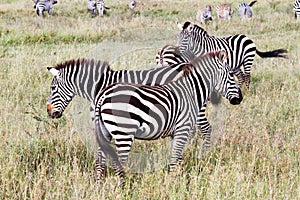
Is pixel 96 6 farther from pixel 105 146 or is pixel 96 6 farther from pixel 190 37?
pixel 105 146

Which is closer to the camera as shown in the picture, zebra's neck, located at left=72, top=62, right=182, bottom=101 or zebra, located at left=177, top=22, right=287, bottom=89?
zebra's neck, located at left=72, top=62, right=182, bottom=101

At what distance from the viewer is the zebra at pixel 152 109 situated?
10.9 ft

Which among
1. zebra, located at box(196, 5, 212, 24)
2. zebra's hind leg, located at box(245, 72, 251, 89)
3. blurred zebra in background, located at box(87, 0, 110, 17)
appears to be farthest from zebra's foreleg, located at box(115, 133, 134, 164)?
blurred zebra in background, located at box(87, 0, 110, 17)

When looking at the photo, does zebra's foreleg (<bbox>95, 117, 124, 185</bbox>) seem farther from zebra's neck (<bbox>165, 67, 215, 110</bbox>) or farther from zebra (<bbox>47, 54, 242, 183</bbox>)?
zebra (<bbox>47, 54, 242, 183</bbox>)

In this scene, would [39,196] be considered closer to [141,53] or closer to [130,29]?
[141,53]

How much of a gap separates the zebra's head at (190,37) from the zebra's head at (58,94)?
3.40 metres

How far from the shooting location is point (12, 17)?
18.5 m

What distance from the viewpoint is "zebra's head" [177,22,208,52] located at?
7.85m

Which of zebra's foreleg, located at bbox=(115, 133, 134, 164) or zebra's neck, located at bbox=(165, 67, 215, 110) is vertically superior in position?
zebra's neck, located at bbox=(165, 67, 215, 110)

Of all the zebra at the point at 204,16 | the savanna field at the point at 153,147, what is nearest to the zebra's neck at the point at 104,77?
the savanna field at the point at 153,147

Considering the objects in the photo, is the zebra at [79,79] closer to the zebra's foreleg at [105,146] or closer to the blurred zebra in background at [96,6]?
the zebra's foreleg at [105,146]

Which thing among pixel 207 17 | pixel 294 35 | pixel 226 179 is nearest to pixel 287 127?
pixel 226 179

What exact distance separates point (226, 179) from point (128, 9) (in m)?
20.5

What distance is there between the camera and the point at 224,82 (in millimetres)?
4316
